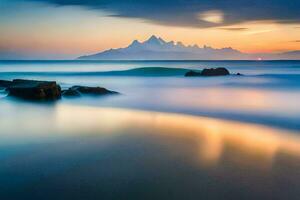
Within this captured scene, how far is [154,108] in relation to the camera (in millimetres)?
15484

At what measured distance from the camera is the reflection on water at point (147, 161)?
207 inches

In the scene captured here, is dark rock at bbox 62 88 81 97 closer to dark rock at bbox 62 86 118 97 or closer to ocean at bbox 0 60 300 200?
dark rock at bbox 62 86 118 97

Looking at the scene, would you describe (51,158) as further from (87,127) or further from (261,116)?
(261,116)

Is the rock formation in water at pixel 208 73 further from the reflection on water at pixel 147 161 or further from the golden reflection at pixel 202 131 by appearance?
the reflection on water at pixel 147 161

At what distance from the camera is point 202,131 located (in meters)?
9.98

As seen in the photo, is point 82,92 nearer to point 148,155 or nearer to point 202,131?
point 202,131

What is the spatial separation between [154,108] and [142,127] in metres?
4.97

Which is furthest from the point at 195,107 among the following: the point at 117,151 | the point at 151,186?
the point at 151,186

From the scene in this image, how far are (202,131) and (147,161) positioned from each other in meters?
3.51

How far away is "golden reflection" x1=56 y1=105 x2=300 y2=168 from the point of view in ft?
23.8

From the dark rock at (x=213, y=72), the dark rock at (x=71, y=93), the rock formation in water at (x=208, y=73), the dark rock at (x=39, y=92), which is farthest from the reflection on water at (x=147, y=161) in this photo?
the dark rock at (x=213, y=72)

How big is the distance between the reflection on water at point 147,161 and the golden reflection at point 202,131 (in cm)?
2

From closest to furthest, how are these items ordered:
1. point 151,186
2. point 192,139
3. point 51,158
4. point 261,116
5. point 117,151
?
point 151,186 < point 51,158 < point 117,151 < point 192,139 < point 261,116

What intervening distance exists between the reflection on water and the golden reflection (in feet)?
0.07
